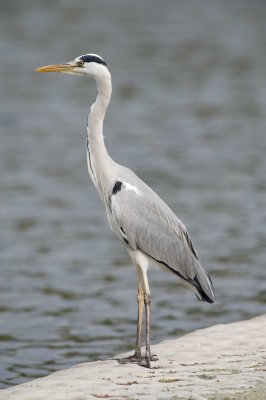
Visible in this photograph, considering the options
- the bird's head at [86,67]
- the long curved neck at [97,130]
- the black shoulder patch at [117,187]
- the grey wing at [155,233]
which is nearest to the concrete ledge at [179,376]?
the grey wing at [155,233]

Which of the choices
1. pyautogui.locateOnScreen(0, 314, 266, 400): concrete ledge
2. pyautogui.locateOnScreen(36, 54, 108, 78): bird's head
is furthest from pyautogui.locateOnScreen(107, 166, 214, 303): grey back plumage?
pyautogui.locateOnScreen(36, 54, 108, 78): bird's head

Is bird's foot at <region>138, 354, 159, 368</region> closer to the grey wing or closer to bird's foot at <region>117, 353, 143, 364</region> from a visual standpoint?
bird's foot at <region>117, 353, 143, 364</region>

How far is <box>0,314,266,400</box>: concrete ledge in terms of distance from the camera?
21.1 feet

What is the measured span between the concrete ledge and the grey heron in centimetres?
32

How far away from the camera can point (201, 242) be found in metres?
13.5

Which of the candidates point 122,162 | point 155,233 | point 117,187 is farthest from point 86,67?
point 122,162

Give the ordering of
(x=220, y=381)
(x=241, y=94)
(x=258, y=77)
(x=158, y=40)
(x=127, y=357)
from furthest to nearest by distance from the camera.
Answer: (x=158, y=40), (x=258, y=77), (x=241, y=94), (x=127, y=357), (x=220, y=381)

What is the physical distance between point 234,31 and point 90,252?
1794 centimetres

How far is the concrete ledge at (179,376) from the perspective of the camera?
21.1 ft

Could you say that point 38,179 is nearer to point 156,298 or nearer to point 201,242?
point 201,242

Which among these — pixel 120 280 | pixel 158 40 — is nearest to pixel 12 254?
pixel 120 280

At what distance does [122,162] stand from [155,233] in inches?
360

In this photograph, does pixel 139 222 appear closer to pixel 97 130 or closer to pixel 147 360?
pixel 97 130

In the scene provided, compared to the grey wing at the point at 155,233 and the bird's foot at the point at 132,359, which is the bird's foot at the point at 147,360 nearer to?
the bird's foot at the point at 132,359
